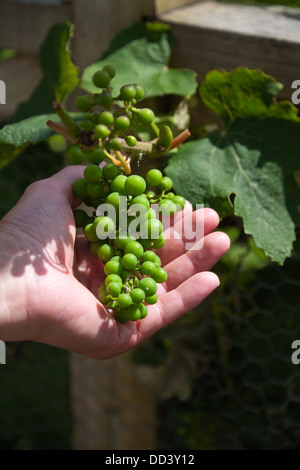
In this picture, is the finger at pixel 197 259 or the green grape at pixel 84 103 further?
the finger at pixel 197 259

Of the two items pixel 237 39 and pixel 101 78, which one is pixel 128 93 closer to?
pixel 101 78

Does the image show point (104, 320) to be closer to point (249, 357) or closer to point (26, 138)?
point (26, 138)

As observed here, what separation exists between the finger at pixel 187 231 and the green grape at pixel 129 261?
0.22 m

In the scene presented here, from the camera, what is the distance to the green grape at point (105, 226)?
35.1 inches

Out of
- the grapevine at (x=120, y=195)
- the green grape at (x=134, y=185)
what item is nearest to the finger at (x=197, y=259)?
the grapevine at (x=120, y=195)

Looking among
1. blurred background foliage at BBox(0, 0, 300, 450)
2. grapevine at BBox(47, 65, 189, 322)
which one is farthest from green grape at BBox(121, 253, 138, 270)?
blurred background foliage at BBox(0, 0, 300, 450)

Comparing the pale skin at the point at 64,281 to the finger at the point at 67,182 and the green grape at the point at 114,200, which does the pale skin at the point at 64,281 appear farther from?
the green grape at the point at 114,200

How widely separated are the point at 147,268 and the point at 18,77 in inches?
37.9

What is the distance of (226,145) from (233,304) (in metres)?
0.52

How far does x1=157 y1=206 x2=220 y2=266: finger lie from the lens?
3.38ft

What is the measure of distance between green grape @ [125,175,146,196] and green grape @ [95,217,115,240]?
0.06m

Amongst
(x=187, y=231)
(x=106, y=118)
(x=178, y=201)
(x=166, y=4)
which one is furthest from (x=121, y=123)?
(x=166, y=4)
